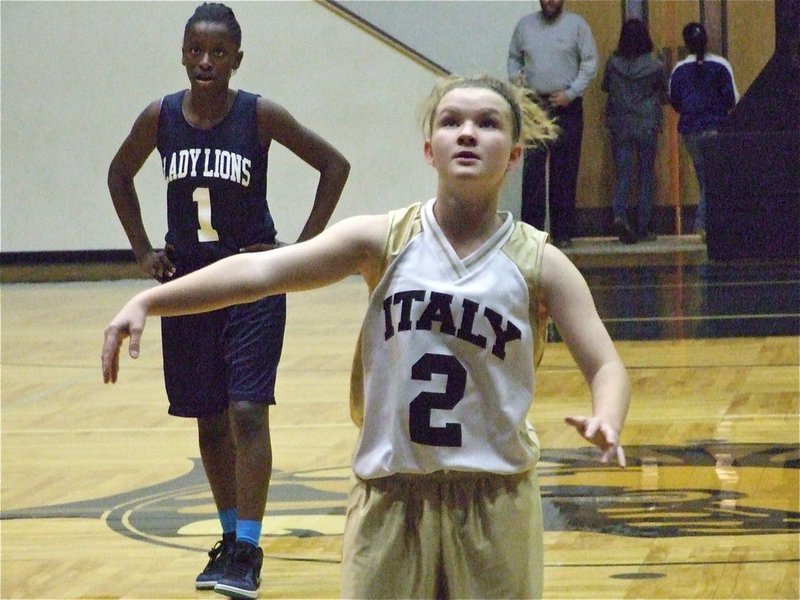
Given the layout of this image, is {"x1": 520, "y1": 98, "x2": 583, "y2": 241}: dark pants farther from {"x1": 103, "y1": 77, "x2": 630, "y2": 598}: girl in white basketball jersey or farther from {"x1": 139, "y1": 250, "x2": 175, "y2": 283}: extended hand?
{"x1": 103, "y1": 77, "x2": 630, "y2": 598}: girl in white basketball jersey

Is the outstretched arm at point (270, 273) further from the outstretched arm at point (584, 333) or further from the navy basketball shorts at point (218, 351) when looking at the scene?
the navy basketball shorts at point (218, 351)

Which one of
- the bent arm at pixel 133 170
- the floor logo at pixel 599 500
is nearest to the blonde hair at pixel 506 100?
the bent arm at pixel 133 170

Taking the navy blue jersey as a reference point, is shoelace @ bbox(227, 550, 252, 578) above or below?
below

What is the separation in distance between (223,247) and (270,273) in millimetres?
1748

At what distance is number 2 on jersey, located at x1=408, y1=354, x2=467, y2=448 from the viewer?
2609 millimetres

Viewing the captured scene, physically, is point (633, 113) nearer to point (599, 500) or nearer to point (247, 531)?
point (599, 500)

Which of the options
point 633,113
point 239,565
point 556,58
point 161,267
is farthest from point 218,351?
point 633,113

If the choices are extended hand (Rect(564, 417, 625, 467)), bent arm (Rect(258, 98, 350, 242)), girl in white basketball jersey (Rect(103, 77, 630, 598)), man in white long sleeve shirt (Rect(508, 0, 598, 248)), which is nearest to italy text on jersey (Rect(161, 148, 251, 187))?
bent arm (Rect(258, 98, 350, 242))

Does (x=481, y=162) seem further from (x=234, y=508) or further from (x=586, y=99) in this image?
(x=586, y=99)

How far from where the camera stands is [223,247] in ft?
14.3

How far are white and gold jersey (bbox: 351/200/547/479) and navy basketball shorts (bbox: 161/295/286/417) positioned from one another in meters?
1.63

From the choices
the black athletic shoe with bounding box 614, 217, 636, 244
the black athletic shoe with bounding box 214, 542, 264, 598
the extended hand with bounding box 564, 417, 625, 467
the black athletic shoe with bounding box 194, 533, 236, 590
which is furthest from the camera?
the black athletic shoe with bounding box 614, 217, 636, 244

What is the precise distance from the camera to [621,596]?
13.3 feet

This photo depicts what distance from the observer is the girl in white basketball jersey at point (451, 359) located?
2619mm
